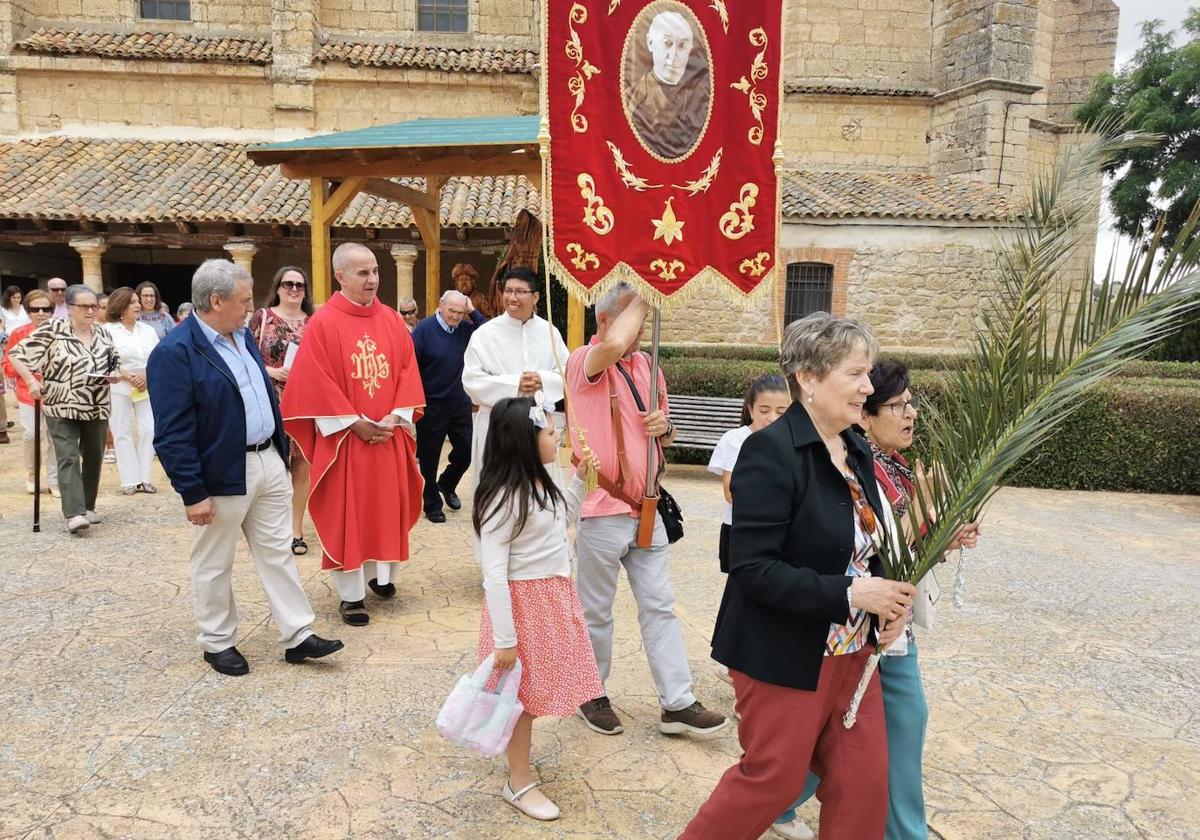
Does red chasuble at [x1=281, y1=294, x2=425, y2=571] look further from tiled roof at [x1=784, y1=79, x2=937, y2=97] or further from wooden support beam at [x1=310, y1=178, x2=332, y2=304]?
tiled roof at [x1=784, y1=79, x2=937, y2=97]

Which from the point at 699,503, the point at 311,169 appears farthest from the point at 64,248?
the point at 699,503

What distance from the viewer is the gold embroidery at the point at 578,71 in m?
3.05

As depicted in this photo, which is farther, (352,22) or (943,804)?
(352,22)

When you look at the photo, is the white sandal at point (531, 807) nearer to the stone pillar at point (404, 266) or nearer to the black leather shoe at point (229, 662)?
the black leather shoe at point (229, 662)

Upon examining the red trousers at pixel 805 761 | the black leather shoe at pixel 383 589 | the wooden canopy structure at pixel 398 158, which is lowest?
the black leather shoe at pixel 383 589

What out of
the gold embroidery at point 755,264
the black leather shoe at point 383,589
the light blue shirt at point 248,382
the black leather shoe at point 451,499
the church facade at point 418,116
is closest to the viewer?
the gold embroidery at point 755,264

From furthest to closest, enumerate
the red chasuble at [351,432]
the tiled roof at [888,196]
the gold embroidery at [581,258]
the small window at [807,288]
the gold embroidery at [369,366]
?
the small window at [807,288]
the tiled roof at [888,196]
the gold embroidery at [369,366]
the red chasuble at [351,432]
the gold embroidery at [581,258]

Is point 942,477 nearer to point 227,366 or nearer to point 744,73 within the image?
point 744,73

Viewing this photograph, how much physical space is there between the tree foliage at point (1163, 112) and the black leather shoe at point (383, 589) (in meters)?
21.1

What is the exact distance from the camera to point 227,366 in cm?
376

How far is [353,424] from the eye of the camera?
445cm

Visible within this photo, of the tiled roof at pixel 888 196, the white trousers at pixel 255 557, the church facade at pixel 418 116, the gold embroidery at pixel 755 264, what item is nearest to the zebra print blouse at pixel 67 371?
the white trousers at pixel 255 557

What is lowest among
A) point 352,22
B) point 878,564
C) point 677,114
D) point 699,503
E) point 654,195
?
point 699,503

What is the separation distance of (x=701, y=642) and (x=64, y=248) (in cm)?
1837
